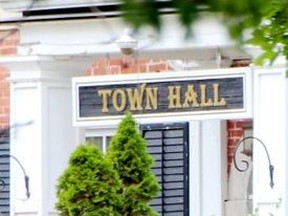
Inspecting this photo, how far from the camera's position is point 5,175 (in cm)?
1038

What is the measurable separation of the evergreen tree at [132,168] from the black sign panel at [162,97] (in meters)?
0.31

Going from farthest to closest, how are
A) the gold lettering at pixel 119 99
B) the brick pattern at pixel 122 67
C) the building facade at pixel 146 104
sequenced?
1. the brick pattern at pixel 122 67
2. the gold lettering at pixel 119 99
3. the building facade at pixel 146 104

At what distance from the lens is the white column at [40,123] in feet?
26.7

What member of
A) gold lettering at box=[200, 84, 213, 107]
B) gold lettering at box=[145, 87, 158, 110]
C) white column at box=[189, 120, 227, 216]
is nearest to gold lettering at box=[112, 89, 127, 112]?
gold lettering at box=[145, 87, 158, 110]

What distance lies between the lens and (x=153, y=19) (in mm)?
1882

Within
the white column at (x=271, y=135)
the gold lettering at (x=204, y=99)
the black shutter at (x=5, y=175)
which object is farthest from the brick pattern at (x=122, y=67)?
the white column at (x=271, y=135)

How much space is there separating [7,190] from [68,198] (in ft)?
10.0

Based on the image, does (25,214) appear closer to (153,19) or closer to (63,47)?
(63,47)

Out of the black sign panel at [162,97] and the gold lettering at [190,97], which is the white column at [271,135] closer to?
the black sign panel at [162,97]

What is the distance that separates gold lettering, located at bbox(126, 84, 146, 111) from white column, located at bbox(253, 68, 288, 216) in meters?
0.69

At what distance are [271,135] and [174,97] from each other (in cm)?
60

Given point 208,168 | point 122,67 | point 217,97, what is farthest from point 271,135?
point 122,67

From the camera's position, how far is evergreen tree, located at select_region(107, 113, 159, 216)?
7367 mm

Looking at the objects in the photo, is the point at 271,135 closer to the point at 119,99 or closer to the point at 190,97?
the point at 190,97
